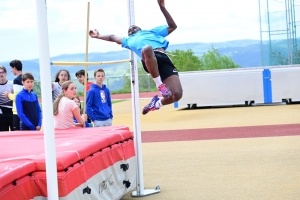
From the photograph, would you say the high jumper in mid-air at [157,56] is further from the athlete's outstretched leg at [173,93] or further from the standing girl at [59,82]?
the standing girl at [59,82]

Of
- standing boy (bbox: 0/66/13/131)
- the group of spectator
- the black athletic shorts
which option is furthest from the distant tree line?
the black athletic shorts

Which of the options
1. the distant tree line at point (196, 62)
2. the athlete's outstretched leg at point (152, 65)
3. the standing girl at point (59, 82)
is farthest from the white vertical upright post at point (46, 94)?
the distant tree line at point (196, 62)

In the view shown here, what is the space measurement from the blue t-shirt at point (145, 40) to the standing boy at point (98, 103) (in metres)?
1.56

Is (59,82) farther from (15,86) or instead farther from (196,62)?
(196,62)

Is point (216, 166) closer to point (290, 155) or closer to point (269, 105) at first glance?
point (290, 155)

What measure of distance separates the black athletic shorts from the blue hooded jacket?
166cm

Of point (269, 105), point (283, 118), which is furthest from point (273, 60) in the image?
point (283, 118)

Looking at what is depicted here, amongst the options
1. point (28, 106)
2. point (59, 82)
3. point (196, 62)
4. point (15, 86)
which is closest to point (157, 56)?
point (28, 106)

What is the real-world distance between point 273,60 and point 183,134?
11.4m

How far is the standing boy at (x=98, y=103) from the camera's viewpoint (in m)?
7.69

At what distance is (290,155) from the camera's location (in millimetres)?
8305

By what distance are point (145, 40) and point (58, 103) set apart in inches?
60.0

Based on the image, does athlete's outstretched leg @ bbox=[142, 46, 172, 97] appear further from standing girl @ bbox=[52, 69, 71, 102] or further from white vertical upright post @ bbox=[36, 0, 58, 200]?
standing girl @ bbox=[52, 69, 71, 102]

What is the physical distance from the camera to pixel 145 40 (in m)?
6.04
